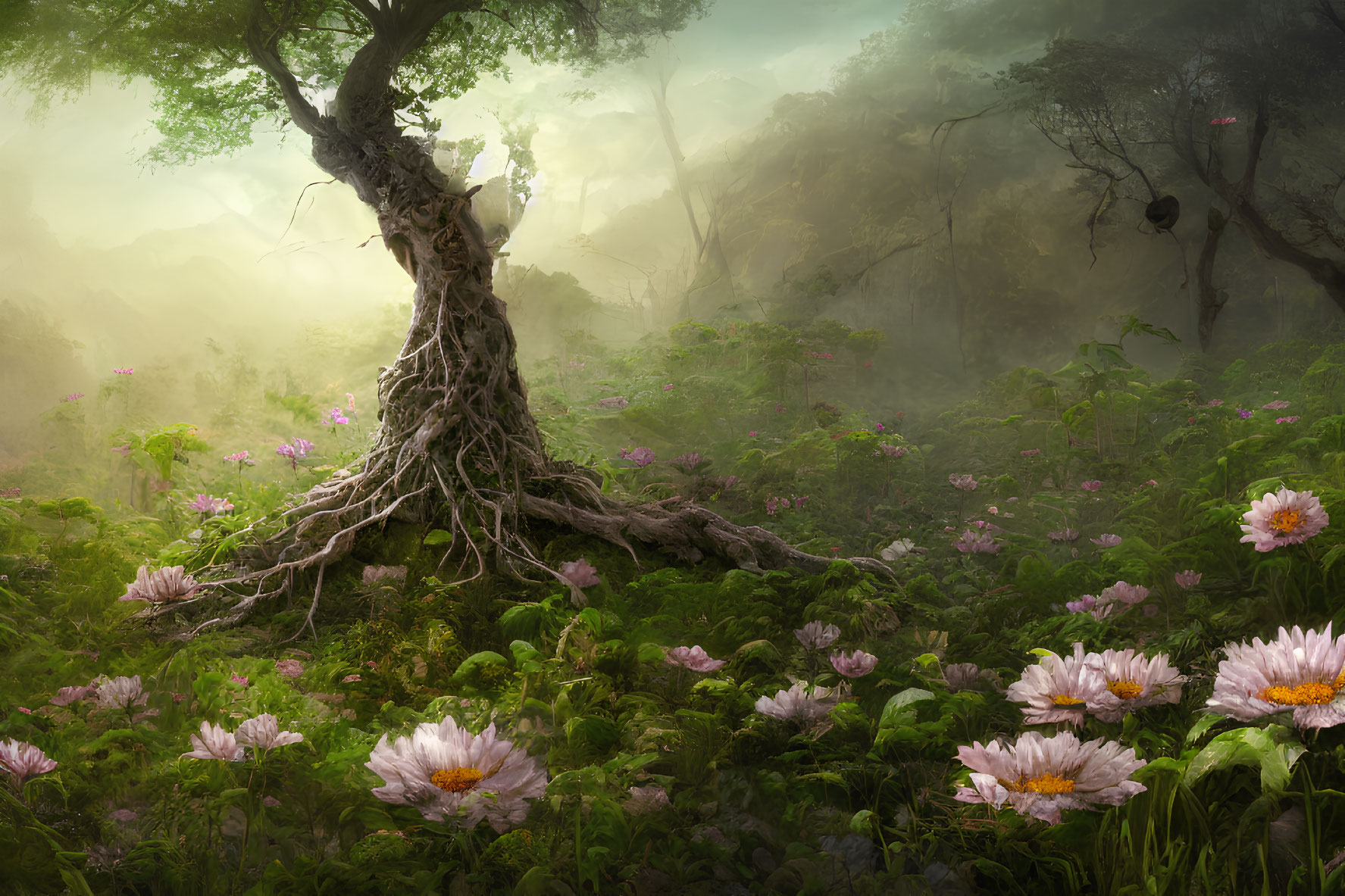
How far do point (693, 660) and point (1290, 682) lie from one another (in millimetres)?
1211

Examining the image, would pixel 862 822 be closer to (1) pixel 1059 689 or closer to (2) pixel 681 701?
(1) pixel 1059 689

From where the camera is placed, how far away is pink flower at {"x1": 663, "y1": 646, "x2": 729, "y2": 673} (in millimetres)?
1919

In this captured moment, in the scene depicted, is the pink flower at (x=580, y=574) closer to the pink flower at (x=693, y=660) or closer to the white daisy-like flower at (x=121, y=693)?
the pink flower at (x=693, y=660)

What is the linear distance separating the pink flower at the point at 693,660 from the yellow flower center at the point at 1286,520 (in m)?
1.41

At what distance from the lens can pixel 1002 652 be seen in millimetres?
2420

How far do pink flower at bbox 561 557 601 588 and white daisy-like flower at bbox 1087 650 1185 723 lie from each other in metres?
1.83

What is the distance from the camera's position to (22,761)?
1.42 metres

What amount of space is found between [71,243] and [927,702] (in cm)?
719

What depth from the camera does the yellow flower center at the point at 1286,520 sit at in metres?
1.84

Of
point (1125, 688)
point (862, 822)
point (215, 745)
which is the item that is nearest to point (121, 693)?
point (215, 745)

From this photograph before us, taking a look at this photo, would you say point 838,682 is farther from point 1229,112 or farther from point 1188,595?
point 1229,112

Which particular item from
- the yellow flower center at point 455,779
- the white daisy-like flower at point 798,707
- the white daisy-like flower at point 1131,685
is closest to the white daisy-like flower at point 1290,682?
the white daisy-like flower at point 1131,685

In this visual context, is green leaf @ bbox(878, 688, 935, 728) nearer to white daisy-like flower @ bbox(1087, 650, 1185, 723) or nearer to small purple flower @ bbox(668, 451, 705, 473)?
white daisy-like flower @ bbox(1087, 650, 1185, 723)

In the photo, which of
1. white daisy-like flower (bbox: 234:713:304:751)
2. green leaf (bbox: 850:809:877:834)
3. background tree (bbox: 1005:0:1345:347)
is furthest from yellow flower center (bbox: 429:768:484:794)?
background tree (bbox: 1005:0:1345:347)
